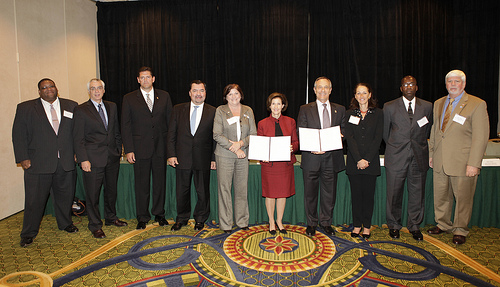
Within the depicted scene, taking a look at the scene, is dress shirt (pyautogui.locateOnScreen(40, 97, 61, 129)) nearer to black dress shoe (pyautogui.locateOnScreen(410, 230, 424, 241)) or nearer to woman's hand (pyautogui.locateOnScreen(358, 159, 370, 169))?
woman's hand (pyautogui.locateOnScreen(358, 159, 370, 169))

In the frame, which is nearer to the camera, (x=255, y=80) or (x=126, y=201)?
(x=126, y=201)

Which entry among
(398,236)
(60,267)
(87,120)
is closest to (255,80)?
(87,120)

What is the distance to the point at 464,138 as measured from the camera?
3332 mm

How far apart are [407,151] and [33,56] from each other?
18.6 ft

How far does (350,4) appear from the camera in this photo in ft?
20.2

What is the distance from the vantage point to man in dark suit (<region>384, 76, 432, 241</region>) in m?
3.37

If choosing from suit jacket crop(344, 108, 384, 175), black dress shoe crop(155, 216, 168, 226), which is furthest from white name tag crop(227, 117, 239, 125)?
black dress shoe crop(155, 216, 168, 226)

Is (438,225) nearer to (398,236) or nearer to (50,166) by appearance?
(398,236)

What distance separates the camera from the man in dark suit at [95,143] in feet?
11.9

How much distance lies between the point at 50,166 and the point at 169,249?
5.45ft

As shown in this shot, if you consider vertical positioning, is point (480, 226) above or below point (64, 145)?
below

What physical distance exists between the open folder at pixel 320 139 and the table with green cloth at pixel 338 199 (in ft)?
2.09

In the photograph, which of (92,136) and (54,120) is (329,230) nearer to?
(92,136)

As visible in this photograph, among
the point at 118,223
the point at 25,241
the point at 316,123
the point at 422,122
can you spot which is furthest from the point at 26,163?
the point at 422,122
